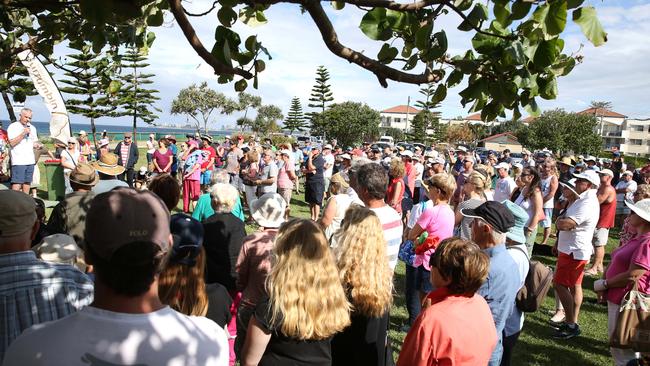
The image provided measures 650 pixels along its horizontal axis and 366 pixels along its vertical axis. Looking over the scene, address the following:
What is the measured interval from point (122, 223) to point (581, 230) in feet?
17.0

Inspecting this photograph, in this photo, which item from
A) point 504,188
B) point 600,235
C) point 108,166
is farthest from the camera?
point 504,188

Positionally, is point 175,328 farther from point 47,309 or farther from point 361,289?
point 361,289

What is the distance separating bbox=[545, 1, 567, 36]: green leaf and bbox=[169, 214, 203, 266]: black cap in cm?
197

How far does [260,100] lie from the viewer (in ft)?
225

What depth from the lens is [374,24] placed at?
1916 mm

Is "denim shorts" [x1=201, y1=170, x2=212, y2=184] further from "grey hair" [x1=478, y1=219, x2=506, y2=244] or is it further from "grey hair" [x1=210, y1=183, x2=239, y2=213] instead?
"grey hair" [x1=478, y1=219, x2=506, y2=244]

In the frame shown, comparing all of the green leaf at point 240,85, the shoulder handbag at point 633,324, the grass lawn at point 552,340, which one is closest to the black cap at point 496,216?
the shoulder handbag at point 633,324

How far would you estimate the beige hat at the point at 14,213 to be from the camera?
1.96 metres

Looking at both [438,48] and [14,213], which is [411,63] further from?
[14,213]

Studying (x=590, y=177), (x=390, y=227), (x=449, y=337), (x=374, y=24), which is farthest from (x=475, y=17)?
(x=590, y=177)

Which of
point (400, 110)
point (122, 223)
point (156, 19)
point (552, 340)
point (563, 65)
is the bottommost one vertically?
point (552, 340)

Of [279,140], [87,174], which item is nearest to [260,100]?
[279,140]

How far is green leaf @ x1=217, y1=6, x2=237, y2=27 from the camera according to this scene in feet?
6.59

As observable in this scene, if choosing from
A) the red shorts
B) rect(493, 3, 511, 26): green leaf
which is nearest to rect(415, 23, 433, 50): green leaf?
rect(493, 3, 511, 26): green leaf
